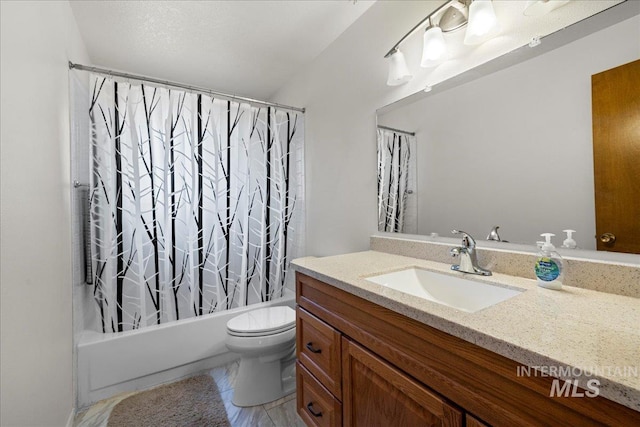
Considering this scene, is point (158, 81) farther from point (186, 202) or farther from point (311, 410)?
point (311, 410)

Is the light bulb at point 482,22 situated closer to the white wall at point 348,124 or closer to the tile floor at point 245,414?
the white wall at point 348,124

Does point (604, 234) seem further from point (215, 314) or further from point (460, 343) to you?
point (215, 314)

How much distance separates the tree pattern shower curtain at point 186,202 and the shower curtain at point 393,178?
0.92 metres

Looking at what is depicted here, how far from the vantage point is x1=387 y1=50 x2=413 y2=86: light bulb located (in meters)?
1.36

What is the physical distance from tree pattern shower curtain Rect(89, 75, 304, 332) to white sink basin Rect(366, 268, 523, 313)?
4.16 feet

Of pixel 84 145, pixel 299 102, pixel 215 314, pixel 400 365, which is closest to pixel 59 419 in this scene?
pixel 215 314

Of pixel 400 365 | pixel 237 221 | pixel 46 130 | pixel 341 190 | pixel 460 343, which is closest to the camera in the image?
pixel 460 343

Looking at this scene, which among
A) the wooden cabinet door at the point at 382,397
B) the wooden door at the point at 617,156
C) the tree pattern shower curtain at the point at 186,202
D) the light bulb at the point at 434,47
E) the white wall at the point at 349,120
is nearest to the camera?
the wooden cabinet door at the point at 382,397

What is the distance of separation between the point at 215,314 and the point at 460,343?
70.7 inches

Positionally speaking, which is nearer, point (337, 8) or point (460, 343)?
point (460, 343)

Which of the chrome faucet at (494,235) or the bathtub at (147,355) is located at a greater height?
the chrome faucet at (494,235)

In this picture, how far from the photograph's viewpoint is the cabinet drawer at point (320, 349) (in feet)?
3.24

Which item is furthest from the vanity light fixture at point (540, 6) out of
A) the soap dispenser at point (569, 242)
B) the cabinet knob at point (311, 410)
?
the cabinet knob at point (311, 410)

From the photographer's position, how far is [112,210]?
1.62m
